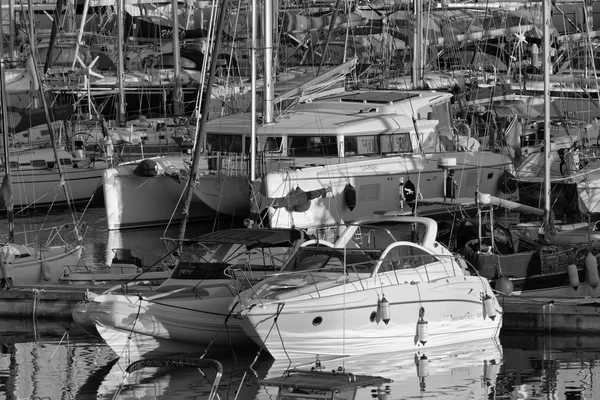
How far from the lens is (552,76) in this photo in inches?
1854

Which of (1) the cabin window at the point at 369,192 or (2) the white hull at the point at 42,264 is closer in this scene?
(2) the white hull at the point at 42,264

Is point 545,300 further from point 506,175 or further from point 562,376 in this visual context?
point 506,175

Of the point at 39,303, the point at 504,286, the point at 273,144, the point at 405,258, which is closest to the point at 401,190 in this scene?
the point at 273,144

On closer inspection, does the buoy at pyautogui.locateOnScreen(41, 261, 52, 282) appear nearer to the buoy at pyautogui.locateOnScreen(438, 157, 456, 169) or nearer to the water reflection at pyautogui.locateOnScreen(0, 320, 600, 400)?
the water reflection at pyautogui.locateOnScreen(0, 320, 600, 400)

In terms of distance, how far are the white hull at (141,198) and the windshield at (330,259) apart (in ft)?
45.5

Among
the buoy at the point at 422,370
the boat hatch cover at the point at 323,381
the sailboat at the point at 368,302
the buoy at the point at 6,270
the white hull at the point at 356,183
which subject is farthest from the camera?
the white hull at the point at 356,183

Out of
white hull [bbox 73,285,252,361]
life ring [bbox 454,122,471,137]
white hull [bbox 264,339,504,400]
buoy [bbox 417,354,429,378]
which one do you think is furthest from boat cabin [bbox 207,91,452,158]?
buoy [bbox 417,354,429,378]

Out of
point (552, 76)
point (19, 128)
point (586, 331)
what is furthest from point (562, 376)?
point (552, 76)

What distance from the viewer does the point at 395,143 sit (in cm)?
3300

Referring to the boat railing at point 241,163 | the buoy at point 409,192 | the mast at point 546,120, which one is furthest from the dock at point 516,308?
the buoy at point 409,192

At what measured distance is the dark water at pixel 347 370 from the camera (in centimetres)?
1862

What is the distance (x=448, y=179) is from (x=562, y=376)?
45.9 ft

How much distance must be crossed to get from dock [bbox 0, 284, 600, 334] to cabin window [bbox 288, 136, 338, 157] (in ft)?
29.4

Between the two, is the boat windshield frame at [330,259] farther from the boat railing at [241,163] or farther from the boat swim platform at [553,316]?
the boat railing at [241,163]
